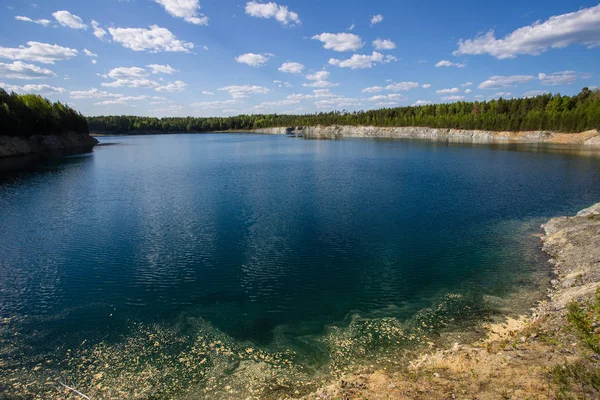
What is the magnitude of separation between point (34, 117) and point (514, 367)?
408 feet

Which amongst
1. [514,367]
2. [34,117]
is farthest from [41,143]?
[514,367]

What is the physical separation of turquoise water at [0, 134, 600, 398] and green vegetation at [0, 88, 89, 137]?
62.1m

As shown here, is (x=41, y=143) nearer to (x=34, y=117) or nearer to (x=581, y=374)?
(x=34, y=117)

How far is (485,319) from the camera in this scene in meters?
16.2

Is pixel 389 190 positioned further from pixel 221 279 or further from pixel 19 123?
pixel 19 123

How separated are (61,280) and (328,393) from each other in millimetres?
18697

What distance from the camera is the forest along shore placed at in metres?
9.12

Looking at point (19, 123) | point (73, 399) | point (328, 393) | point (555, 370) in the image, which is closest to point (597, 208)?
point (555, 370)

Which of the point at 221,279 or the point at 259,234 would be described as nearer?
the point at 221,279

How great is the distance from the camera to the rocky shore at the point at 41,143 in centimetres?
8849

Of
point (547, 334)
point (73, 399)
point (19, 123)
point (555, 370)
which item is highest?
point (19, 123)

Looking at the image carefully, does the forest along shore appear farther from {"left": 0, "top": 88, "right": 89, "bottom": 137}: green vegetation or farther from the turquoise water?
{"left": 0, "top": 88, "right": 89, "bottom": 137}: green vegetation

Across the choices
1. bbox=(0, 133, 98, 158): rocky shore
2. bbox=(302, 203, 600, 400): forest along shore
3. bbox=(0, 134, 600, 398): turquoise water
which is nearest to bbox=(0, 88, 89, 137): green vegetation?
bbox=(0, 133, 98, 158): rocky shore

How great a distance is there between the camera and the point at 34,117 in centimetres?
9900
